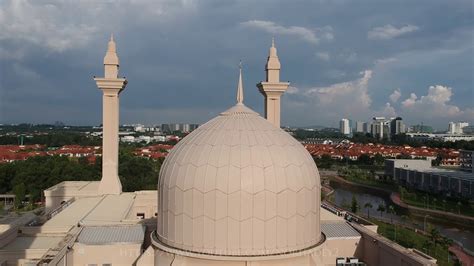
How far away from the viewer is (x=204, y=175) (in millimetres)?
12664

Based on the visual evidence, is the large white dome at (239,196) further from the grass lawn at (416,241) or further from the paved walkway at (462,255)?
the paved walkway at (462,255)

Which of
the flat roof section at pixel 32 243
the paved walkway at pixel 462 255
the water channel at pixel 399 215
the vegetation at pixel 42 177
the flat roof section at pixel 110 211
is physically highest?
the flat roof section at pixel 110 211

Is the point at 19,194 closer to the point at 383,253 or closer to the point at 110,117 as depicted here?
the point at 110,117

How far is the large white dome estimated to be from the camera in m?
12.3

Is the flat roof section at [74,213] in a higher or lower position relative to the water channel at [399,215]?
higher

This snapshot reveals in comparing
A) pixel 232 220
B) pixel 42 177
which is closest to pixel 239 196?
pixel 232 220

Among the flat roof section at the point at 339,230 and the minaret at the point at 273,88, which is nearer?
the flat roof section at the point at 339,230

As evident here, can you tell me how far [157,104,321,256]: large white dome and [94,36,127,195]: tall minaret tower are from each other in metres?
15.6

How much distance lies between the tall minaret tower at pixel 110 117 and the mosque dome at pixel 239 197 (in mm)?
15606

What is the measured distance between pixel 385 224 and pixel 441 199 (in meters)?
22.3

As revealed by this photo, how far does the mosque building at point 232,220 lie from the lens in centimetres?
1230

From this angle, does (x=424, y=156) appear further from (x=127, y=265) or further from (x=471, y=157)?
(x=127, y=265)

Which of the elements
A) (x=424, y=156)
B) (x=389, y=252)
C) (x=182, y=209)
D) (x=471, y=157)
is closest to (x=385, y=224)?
(x=389, y=252)

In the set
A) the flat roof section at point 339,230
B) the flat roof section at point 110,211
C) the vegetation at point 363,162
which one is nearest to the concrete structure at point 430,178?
the vegetation at point 363,162
